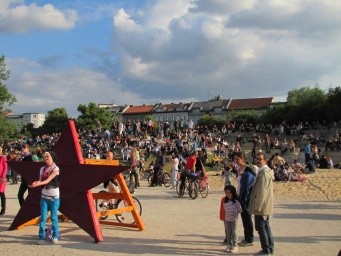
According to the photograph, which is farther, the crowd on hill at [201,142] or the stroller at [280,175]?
the crowd on hill at [201,142]

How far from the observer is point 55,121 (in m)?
108

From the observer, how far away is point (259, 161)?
7.67 metres

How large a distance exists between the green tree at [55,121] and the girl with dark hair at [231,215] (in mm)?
100507

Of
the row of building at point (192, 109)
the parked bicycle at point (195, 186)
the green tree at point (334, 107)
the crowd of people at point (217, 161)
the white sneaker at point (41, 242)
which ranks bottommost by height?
the white sneaker at point (41, 242)

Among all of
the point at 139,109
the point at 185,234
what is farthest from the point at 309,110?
the point at 139,109

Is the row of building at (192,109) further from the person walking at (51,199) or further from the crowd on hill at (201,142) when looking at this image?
the person walking at (51,199)

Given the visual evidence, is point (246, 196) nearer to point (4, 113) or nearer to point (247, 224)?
point (247, 224)

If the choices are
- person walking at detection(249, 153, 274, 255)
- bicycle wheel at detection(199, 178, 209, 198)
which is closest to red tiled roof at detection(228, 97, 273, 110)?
bicycle wheel at detection(199, 178, 209, 198)

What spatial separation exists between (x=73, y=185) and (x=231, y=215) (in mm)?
3306

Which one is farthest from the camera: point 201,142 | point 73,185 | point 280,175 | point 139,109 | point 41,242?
point 139,109

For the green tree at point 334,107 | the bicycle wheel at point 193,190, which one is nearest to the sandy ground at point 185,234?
the bicycle wheel at point 193,190

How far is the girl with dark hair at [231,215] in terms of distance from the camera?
781 centimetres

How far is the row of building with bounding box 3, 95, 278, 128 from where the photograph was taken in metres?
125

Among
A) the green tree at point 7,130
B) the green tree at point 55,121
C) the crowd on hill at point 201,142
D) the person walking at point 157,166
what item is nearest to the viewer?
the person walking at point 157,166
